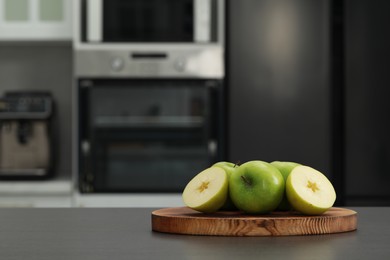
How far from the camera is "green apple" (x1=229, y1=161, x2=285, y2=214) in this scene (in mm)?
1084

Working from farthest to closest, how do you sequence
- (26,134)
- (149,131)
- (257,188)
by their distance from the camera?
(26,134) < (149,131) < (257,188)

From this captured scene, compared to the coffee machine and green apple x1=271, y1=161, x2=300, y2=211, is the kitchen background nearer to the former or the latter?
the coffee machine

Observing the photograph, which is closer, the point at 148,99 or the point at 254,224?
the point at 254,224

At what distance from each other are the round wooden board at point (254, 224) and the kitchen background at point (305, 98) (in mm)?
1929

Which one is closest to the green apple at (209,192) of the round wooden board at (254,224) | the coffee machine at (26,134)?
the round wooden board at (254,224)

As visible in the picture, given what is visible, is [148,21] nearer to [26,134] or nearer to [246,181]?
[26,134]

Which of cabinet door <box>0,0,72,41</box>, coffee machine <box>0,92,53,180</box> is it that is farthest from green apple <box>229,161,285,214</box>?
cabinet door <box>0,0,72,41</box>

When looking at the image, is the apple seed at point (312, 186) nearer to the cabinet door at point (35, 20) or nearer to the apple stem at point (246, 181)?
the apple stem at point (246, 181)

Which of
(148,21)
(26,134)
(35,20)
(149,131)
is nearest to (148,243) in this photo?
(149,131)

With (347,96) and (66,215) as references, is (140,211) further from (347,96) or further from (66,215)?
(347,96)

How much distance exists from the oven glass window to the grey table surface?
188 centimetres

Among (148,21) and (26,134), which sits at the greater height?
(148,21)

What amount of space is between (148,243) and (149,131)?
211 centimetres

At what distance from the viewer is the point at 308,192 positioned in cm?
110
